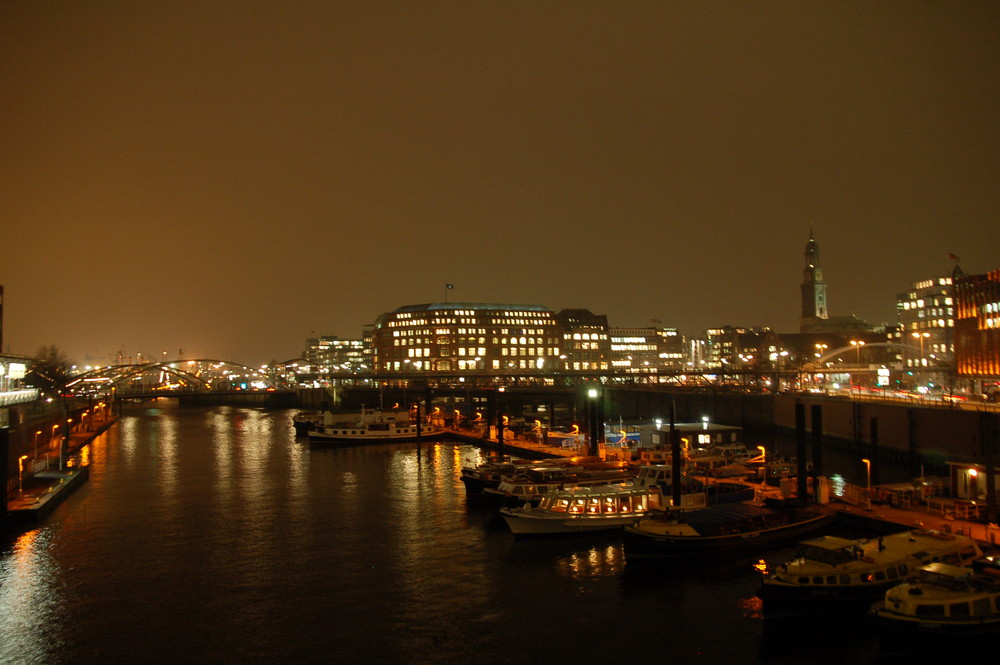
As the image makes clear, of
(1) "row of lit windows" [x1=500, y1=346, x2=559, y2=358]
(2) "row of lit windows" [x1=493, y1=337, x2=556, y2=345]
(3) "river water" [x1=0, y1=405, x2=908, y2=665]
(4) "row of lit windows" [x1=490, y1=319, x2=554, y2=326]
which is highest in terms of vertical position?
(4) "row of lit windows" [x1=490, y1=319, x2=554, y2=326]

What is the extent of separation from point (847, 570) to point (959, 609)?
3283 millimetres

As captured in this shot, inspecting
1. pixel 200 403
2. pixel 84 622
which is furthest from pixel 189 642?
pixel 200 403

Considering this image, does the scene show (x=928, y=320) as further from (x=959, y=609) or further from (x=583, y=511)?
(x=959, y=609)

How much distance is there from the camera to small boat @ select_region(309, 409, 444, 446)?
228 feet

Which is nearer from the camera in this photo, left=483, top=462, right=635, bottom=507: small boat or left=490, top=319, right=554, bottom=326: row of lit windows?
left=483, top=462, right=635, bottom=507: small boat

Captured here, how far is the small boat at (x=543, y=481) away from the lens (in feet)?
110

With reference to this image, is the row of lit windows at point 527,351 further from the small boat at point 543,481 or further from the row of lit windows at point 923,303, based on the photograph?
the small boat at point 543,481

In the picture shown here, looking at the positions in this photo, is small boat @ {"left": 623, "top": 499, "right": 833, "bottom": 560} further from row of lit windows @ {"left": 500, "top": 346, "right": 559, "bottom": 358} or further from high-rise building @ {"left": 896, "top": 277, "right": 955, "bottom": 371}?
row of lit windows @ {"left": 500, "top": 346, "right": 559, "bottom": 358}

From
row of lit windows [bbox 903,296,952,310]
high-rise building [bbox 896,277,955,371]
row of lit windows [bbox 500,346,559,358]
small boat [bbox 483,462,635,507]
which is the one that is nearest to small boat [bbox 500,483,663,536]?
small boat [bbox 483,462,635,507]

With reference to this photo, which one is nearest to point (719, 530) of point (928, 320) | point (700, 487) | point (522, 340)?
point (700, 487)

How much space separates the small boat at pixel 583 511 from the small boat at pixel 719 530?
288cm

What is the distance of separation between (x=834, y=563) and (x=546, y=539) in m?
12.0

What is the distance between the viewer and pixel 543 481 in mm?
35375

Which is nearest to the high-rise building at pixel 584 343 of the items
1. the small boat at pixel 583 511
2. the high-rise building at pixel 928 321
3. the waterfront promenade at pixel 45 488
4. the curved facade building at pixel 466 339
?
the curved facade building at pixel 466 339
